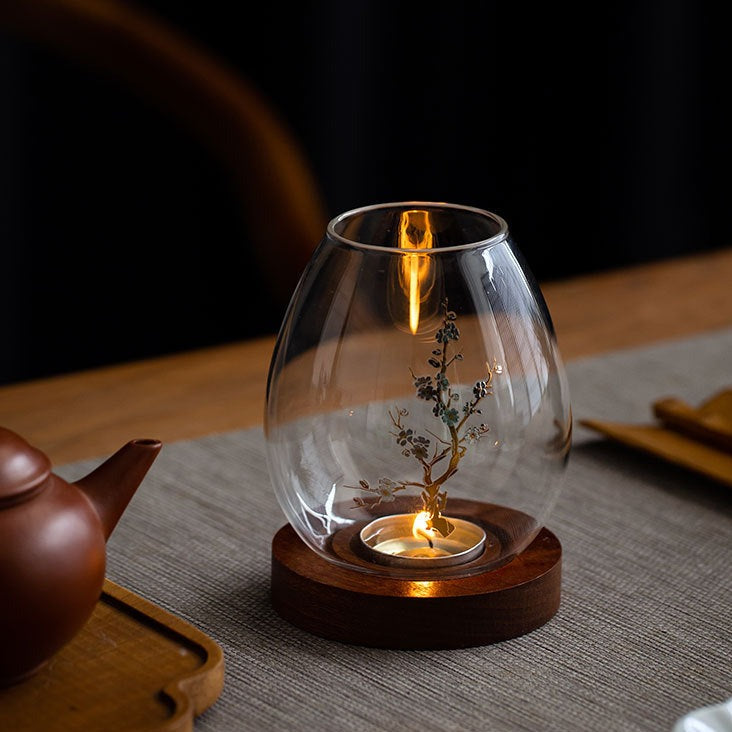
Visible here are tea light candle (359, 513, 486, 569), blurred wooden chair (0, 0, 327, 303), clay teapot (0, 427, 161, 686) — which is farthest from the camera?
blurred wooden chair (0, 0, 327, 303)

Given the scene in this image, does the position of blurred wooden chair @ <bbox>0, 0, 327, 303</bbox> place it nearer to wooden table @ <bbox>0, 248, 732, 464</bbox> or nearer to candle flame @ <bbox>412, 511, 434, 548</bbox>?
wooden table @ <bbox>0, 248, 732, 464</bbox>

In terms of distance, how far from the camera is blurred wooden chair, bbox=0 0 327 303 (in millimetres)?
1417

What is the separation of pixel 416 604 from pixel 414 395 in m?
0.10

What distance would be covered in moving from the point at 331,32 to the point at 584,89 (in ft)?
1.43

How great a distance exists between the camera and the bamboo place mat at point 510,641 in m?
0.54

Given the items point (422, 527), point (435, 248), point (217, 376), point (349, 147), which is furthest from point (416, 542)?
point (349, 147)

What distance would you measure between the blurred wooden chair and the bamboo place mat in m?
0.59

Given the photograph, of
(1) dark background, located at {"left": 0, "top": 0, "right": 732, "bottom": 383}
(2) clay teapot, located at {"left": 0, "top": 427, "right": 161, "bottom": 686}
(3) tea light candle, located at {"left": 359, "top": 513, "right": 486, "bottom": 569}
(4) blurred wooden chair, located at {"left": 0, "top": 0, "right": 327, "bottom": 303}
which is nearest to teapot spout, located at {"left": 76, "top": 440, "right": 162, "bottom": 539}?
(2) clay teapot, located at {"left": 0, "top": 427, "right": 161, "bottom": 686}

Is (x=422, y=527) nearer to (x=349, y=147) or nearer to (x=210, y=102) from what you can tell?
(x=210, y=102)

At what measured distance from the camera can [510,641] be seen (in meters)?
0.60

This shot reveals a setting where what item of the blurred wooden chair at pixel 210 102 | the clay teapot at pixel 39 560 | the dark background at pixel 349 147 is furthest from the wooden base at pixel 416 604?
the dark background at pixel 349 147

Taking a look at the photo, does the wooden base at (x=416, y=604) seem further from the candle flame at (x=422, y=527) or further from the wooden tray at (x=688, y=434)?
the wooden tray at (x=688, y=434)

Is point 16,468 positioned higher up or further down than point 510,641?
higher up

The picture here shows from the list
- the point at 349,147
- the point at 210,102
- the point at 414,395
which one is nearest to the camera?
the point at 414,395
